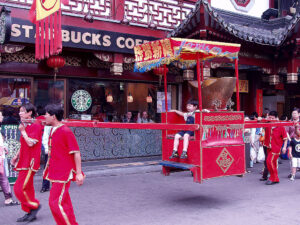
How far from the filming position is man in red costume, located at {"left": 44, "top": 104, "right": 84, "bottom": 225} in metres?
4.14

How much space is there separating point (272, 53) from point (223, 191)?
740 cm

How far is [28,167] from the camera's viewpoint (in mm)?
5312

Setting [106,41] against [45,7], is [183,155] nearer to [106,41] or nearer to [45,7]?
[45,7]

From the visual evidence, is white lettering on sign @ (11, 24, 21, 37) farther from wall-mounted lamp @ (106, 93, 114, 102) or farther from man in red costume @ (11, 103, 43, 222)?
man in red costume @ (11, 103, 43, 222)

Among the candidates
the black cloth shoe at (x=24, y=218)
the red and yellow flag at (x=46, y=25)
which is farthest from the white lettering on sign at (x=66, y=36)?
the black cloth shoe at (x=24, y=218)

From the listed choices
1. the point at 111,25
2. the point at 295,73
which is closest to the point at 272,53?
the point at 295,73

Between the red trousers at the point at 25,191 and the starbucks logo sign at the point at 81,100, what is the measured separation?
580 centimetres

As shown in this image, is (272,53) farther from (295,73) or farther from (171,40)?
(171,40)

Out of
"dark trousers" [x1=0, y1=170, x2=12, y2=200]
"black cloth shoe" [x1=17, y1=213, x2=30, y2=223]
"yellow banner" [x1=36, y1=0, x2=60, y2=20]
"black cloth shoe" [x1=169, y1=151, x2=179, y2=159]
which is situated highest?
"yellow banner" [x1=36, y1=0, x2=60, y2=20]

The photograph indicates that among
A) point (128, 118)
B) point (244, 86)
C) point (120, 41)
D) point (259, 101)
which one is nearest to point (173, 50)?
point (120, 41)

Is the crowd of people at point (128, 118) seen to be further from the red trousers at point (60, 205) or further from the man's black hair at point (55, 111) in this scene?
the red trousers at point (60, 205)

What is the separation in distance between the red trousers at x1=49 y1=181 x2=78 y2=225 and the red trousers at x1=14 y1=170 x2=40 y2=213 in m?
1.21

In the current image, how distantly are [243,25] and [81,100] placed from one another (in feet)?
22.6

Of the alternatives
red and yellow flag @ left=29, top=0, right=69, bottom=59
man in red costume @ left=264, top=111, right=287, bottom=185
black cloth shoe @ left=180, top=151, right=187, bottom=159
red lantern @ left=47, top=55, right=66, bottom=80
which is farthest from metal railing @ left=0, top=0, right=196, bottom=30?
black cloth shoe @ left=180, top=151, right=187, bottom=159
